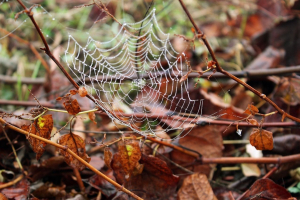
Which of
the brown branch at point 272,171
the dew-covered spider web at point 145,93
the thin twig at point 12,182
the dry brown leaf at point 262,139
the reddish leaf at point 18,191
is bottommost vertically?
the reddish leaf at point 18,191

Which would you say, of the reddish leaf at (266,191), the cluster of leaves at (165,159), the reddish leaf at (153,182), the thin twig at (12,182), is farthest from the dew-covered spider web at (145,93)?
the thin twig at (12,182)

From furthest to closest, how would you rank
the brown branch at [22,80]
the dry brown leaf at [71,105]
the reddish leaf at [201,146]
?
the brown branch at [22,80], the reddish leaf at [201,146], the dry brown leaf at [71,105]

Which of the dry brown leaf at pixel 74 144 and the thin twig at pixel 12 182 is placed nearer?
the dry brown leaf at pixel 74 144

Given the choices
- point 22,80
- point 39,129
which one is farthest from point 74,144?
point 22,80

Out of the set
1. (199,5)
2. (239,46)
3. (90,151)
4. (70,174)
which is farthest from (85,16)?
(70,174)

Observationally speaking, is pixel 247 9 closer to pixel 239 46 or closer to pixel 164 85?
pixel 239 46

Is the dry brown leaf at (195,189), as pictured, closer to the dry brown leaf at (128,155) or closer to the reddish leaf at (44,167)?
the dry brown leaf at (128,155)

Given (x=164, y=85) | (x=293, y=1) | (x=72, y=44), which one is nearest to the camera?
(x=164, y=85)
